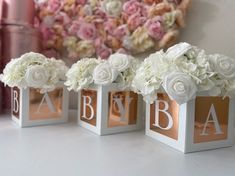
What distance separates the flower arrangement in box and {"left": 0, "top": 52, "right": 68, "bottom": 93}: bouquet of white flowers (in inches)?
8.9

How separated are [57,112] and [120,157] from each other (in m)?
0.38

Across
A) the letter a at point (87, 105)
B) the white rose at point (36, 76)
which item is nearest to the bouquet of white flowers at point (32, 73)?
the white rose at point (36, 76)

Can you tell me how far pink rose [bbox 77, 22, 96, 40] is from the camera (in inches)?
38.7

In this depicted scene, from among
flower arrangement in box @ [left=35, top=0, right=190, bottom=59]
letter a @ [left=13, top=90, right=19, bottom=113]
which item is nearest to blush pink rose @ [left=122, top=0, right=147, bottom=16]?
flower arrangement in box @ [left=35, top=0, right=190, bottom=59]

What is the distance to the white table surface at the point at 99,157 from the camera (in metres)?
0.46

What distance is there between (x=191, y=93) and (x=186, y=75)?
4 centimetres

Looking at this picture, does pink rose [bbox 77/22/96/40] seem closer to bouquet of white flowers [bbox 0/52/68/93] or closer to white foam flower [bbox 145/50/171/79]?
bouquet of white flowers [bbox 0/52/68/93]

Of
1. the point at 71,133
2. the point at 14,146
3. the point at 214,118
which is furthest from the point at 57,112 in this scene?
the point at 214,118

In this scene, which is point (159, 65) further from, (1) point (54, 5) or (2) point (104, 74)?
(1) point (54, 5)

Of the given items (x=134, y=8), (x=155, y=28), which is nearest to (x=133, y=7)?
(x=134, y=8)

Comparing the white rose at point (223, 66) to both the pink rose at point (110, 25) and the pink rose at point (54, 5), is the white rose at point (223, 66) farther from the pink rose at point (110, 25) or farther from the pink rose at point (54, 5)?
the pink rose at point (54, 5)

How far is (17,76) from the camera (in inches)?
30.1

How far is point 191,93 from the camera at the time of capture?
1.69 ft

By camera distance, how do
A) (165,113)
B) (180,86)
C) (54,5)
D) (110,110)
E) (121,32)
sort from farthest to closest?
(54,5) → (121,32) → (110,110) → (165,113) → (180,86)
